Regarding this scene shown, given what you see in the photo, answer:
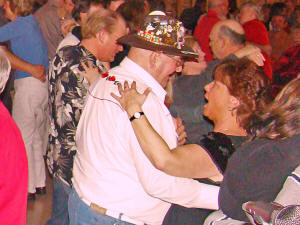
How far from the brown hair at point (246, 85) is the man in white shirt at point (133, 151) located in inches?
9.5

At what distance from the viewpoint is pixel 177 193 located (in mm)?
1980

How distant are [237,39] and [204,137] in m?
2.13

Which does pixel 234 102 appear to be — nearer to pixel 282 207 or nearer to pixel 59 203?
pixel 282 207

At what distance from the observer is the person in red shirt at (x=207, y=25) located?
5.24 meters

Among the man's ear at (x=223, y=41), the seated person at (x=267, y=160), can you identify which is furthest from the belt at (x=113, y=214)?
the man's ear at (x=223, y=41)

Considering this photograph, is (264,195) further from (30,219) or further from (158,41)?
(30,219)

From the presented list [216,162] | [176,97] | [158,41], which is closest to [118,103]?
[158,41]

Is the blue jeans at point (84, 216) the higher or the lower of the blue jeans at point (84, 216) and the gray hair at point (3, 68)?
the lower

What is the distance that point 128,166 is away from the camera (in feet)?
6.70

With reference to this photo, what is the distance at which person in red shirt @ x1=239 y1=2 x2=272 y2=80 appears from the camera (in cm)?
508

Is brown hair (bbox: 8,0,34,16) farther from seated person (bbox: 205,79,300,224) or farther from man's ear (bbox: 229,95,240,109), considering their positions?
seated person (bbox: 205,79,300,224)

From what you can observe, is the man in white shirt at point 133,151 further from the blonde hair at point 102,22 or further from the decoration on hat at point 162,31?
the blonde hair at point 102,22

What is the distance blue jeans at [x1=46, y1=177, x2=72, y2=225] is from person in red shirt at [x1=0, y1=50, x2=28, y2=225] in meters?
0.99

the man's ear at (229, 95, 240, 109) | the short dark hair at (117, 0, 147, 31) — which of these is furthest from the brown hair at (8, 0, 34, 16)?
the man's ear at (229, 95, 240, 109)
